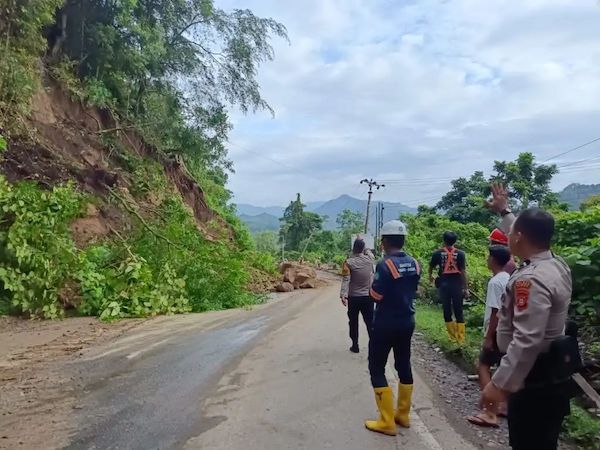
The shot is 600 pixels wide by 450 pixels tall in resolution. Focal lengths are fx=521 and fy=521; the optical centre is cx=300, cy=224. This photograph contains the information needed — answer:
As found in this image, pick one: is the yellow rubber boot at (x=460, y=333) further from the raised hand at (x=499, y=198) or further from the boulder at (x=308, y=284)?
the boulder at (x=308, y=284)

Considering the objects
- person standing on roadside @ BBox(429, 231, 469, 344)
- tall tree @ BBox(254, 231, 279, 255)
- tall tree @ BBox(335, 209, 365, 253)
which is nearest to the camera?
person standing on roadside @ BBox(429, 231, 469, 344)

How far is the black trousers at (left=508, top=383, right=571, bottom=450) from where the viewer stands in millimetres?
2705

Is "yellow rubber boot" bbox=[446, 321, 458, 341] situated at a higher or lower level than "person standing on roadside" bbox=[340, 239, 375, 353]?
lower

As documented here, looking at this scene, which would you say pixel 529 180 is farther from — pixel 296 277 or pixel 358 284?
pixel 358 284

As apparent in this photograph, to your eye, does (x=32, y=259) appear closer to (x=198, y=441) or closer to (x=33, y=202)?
(x=33, y=202)

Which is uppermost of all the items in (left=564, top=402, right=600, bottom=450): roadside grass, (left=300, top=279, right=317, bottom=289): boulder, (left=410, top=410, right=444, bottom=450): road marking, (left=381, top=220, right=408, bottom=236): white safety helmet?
(left=381, top=220, right=408, bottom=236): white safety helmet

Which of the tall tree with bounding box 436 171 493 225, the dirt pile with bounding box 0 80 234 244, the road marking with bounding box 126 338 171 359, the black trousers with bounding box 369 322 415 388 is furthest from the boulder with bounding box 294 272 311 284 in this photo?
the black trousers with bounding box 369 322 415 388

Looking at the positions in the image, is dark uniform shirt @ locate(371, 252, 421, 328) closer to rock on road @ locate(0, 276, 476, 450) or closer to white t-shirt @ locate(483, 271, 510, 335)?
white t-shirt @ locate(483, 271, 510, 335)

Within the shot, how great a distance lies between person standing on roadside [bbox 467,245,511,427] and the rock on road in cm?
36

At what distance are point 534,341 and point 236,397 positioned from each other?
12.7 feet

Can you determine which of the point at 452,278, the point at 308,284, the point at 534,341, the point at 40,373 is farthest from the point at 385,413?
the point at 308,284

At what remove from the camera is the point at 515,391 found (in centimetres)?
270

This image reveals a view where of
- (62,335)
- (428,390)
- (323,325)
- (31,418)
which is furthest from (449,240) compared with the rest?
(62,335)

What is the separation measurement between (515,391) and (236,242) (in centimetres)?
2337
